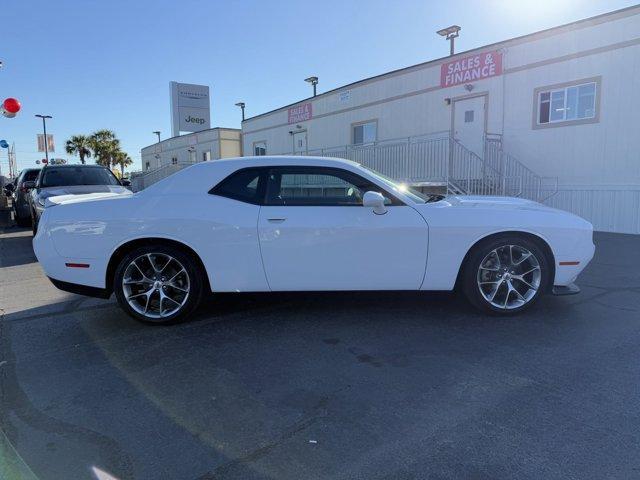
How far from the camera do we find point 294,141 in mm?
21828

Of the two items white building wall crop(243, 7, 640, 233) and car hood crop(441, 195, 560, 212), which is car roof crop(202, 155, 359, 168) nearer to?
car hood crop(441, 195, 560, 212)

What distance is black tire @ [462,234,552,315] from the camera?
14.0 ft

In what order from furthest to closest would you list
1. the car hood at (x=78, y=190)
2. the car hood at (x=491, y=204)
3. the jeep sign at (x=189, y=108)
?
the jeep sign at (x=189, y=108)
the car hood at (x=78, y=190)
the car hood at (x=491, y=204)

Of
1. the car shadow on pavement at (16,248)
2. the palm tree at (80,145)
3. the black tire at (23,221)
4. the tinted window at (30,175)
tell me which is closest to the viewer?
the car shadow on pavement at (16,248)

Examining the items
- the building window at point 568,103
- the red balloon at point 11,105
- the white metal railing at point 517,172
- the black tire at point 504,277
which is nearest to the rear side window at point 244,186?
the black tire at point 504,277

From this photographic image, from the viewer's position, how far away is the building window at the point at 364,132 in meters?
17.0

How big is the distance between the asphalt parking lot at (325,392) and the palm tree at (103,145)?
49.7 metres

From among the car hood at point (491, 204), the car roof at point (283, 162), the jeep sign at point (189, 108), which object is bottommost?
the car hood at point (491, 204)

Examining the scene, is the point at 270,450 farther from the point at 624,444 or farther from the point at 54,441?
the point at 624,444

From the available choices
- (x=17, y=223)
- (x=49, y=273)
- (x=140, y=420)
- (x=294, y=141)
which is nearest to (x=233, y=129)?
(x=294, y=141)

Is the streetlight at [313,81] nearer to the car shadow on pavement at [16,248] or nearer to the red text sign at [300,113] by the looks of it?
the red text sign at [300,113]

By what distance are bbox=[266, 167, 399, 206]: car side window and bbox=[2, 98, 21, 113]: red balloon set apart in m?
14.3

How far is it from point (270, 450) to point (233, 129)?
91.2ft

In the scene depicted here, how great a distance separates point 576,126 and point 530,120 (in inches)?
46.9
